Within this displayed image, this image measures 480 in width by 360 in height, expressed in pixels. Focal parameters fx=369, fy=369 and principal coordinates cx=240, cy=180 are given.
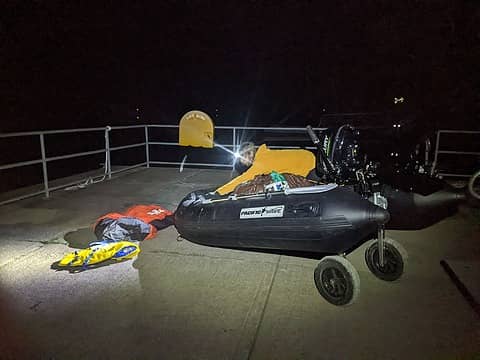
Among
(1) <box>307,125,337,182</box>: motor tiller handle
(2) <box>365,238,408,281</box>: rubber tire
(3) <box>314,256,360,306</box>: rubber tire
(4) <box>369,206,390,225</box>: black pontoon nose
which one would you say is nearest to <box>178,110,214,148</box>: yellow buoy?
(1) <box>307,125,337,182</box>: motor tiller handle

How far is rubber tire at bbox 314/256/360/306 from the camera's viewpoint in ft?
8.53

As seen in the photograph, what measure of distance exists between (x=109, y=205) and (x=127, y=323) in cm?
311

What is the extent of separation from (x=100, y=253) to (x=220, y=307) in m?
1.35

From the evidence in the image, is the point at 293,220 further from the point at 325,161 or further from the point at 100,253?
the point at 100,253

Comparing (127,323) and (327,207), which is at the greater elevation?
(327,207)

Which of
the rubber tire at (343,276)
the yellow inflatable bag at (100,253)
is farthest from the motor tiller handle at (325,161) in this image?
the yellow inflatable bag at (100,253)

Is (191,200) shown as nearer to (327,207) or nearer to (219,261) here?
(219,261)

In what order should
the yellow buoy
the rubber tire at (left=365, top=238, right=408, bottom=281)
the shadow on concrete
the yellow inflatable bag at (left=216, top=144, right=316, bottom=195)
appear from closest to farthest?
the rubber tire at (left=365, top=238, right=408, bottom=281), the shadow on concrete, the yellow inflatable bag at (left=216, top=144, right=316, bottom=195), the yellow buoy

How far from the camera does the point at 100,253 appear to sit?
3369 millimetres

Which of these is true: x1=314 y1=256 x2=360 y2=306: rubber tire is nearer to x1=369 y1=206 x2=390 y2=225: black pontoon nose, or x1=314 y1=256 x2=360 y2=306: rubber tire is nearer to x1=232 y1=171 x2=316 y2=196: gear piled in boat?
x1=369 y1=206 x2=390 y2=225: black pontoon nose

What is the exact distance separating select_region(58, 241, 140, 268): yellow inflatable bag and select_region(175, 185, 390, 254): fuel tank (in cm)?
61

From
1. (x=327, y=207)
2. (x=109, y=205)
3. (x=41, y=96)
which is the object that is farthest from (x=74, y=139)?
(x=327, y=207)

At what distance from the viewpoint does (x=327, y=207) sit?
270cm

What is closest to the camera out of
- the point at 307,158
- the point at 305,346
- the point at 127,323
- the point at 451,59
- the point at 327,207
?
the point at 305,346
